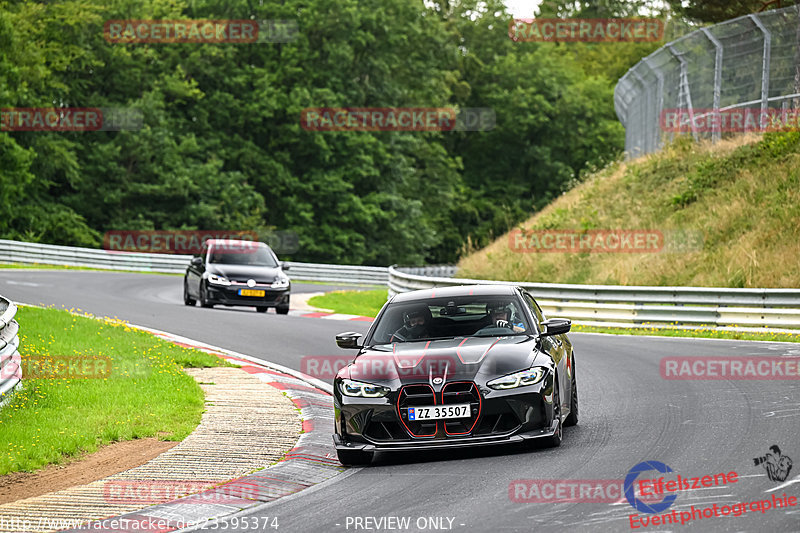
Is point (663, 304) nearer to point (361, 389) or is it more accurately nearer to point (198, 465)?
point (361, 389)

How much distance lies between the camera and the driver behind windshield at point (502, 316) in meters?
9.83

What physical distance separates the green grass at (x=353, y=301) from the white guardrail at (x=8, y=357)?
1673 centimetres

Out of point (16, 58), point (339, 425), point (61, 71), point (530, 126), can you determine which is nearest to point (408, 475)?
point (339, 425)

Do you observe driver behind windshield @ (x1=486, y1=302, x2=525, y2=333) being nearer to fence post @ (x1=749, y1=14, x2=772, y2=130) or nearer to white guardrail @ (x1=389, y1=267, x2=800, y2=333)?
white guardrail @ (x1=389, y1=267, x2=800, y2=333)

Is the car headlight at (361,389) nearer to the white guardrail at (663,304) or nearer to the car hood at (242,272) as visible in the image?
the white guardrail at (663,304)

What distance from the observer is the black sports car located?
8500mm

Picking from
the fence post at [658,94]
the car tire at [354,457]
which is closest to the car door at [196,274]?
the fence post at [658,94]

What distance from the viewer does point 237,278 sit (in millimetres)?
23734

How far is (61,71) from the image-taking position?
5144 cm

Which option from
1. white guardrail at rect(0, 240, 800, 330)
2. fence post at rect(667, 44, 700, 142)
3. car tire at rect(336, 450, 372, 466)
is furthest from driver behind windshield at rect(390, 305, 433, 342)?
fence post at rect(667, 44, 700, 142)

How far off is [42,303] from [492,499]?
57.2ft

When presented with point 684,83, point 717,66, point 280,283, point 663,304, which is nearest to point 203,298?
point 280,283

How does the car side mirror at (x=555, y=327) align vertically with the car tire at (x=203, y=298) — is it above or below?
above

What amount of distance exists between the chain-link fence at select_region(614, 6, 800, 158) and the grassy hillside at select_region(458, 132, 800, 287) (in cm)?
57
